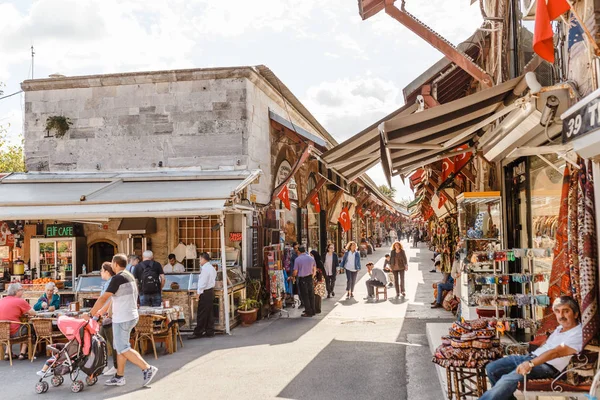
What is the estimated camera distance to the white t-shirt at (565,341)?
14.8ft

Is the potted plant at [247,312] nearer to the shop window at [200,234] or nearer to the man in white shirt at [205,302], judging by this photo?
the man in white shirt at [205,302]

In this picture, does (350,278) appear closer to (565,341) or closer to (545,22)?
(565,341)

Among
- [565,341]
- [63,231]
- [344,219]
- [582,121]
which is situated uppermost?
[582,121]

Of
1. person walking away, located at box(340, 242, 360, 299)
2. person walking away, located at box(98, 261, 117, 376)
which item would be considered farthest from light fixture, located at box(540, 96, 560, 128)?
person walking away, located at box(340, 242, 360, 299)

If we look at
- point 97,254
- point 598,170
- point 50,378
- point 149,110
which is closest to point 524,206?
point 598,170

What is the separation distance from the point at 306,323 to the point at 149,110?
259 inches

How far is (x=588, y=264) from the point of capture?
439 centimetres

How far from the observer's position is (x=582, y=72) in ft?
16.0

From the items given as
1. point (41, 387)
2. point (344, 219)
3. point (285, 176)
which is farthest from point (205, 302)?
point (344, 219)

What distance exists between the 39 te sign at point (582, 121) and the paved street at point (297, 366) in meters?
3.52

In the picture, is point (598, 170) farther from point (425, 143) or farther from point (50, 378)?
point (50, 378)

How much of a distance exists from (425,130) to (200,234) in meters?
8.86

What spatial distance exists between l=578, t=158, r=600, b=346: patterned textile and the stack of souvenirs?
924 millimetres

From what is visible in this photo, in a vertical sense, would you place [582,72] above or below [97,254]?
above
